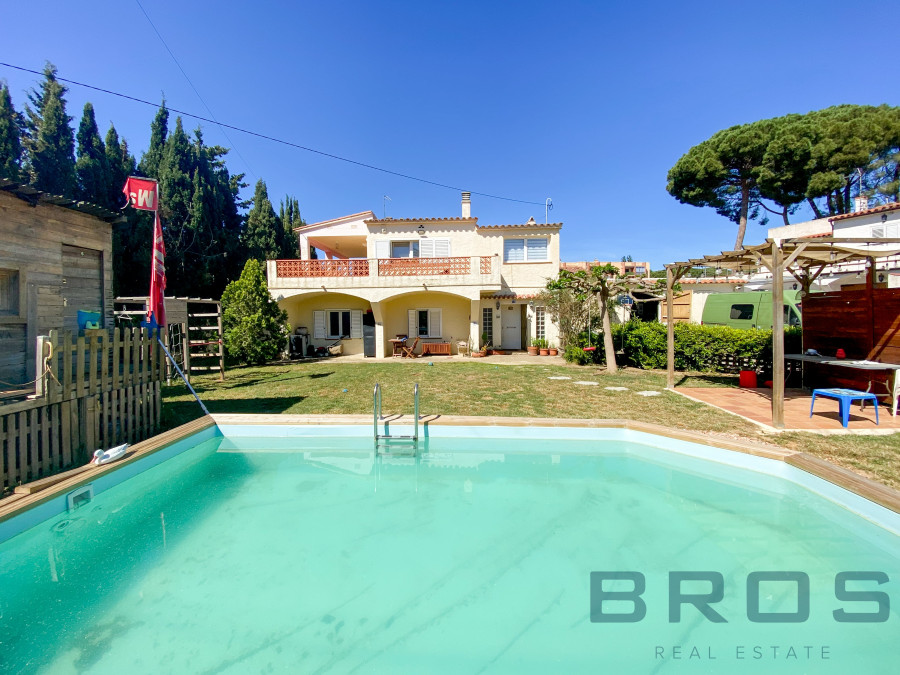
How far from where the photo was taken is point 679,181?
27.9 meters

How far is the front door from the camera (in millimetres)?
19969

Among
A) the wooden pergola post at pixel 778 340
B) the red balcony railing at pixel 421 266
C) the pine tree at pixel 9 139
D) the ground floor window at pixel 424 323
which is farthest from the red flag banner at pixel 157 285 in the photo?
the pine tree at pixel 9 139

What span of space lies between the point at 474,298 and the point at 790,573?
14.5m

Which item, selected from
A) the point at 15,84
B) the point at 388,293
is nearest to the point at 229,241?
the point at 15,84

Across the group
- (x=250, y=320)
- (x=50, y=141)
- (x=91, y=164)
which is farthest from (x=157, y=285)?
(x=50, y=141)

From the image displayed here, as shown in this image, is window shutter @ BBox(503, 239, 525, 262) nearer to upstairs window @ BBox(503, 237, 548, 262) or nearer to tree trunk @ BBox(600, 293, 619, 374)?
upstairs window @ BBox(503, 237, 548, 262)

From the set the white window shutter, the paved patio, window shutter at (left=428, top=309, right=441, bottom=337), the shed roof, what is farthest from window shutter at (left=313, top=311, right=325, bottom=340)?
the paved patio

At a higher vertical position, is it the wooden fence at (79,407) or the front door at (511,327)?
the front door at (511,327)

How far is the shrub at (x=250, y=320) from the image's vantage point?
1563cm

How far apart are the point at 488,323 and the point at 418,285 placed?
4513 mm

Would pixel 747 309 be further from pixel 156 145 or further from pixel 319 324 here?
pixel 156 145

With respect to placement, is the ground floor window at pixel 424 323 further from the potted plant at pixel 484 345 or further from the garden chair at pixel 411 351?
the potted plant at pixel 484 345

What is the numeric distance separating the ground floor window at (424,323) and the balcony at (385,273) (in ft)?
8.64

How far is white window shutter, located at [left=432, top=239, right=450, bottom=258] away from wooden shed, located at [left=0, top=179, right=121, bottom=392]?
13564 mm
